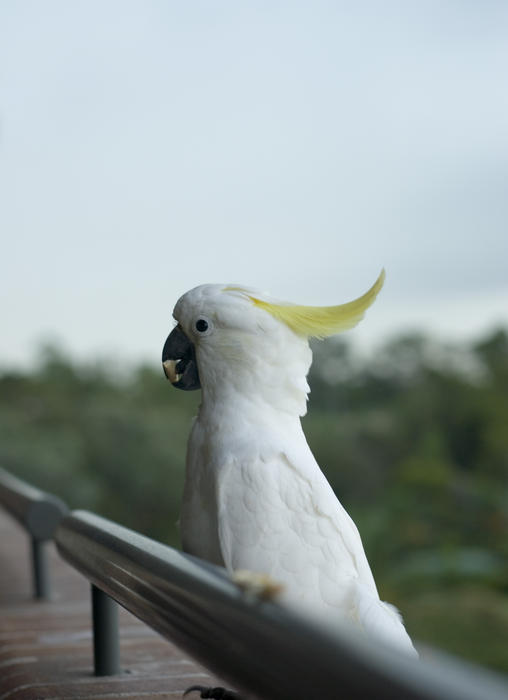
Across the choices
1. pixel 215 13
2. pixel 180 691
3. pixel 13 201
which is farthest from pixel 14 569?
A: pixel 13 201

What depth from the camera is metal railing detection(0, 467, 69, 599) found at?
2279 millimetres

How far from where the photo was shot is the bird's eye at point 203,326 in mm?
1299

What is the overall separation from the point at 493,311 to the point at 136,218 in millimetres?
7282

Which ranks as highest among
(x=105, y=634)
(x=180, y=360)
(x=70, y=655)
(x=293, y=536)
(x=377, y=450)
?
(x=180, y=360)

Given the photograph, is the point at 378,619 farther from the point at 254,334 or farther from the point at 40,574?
the point at 40,574

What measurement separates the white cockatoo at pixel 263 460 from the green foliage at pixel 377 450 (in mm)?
11731

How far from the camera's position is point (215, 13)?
9.37 metres

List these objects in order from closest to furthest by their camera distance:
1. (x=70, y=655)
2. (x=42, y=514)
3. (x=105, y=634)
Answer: (x=105, y=634) < (x=70, y=655) < (x=42, y=514)

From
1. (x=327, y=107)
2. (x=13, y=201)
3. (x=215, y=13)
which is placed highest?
(x=327, y=107)

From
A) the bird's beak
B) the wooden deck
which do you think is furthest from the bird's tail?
the wooden deck

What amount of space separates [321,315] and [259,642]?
0.69 metres

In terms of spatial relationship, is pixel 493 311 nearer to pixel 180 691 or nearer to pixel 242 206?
pixel 242 206

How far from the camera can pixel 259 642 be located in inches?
26.0

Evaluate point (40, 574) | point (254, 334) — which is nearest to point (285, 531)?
point (254, 334)
